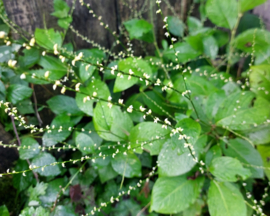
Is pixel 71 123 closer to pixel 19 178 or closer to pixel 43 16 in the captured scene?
pixel 19 178

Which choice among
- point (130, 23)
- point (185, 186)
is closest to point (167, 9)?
point (130, 23)

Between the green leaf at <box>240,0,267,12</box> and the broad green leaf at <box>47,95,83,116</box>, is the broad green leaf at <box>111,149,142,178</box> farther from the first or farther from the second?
the green leaf at <box>240,0,267,12</box>

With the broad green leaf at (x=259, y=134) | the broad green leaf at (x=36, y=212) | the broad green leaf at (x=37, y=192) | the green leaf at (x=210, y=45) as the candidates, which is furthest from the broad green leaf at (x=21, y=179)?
the green leaf at (x=210, y=45)

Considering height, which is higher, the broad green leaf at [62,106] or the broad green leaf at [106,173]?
the broad green leaf at [62,106]

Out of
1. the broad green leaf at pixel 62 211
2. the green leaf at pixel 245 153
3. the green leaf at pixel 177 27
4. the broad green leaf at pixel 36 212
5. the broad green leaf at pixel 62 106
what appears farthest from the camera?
the green leaf at pixel 177 27

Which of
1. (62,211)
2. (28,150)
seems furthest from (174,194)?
(28,150)

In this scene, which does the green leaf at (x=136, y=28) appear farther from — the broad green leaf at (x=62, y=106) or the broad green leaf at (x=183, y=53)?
the broad green leaf at (x=62, y=106)
